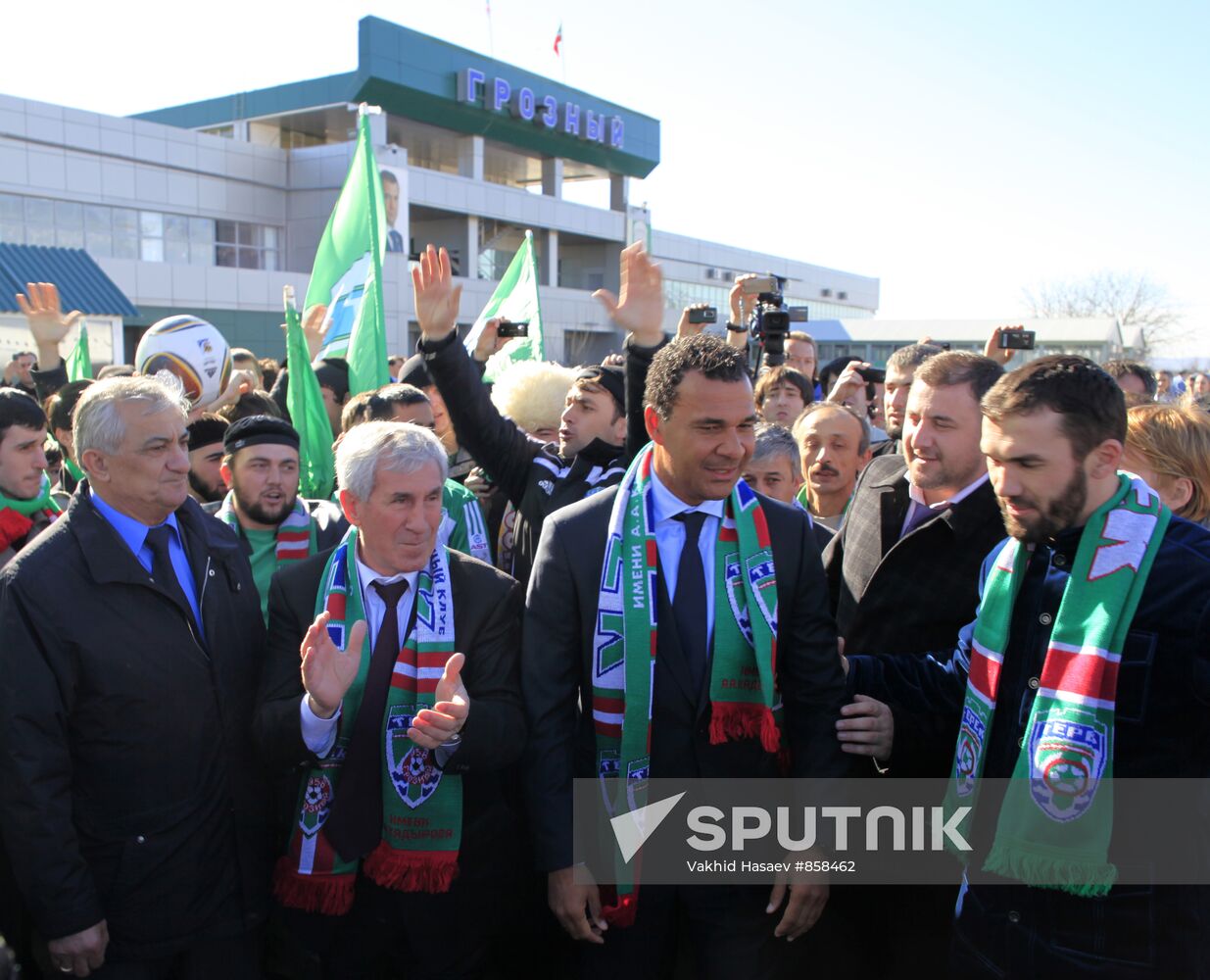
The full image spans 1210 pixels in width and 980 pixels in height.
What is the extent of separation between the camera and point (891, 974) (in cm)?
319

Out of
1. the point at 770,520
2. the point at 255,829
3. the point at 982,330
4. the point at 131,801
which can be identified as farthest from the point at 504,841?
the point at 982,330

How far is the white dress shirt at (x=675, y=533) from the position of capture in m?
2.68

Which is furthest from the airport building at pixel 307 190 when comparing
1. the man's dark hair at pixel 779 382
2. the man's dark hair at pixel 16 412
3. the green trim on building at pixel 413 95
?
the man's dark hair at pixel 779 382

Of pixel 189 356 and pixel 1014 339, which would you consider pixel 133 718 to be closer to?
pixel 189 356

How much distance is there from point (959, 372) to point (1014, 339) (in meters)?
2.39

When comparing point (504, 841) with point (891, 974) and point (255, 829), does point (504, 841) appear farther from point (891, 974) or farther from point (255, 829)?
point (891, 974)

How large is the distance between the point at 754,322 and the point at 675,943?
487cm

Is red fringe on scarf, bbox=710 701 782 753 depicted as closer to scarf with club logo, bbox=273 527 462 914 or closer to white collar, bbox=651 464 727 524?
white collar, bbox=651 464 727 524

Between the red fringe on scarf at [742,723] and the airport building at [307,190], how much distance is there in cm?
2264

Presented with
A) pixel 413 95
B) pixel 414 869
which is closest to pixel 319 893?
pixel 414 869

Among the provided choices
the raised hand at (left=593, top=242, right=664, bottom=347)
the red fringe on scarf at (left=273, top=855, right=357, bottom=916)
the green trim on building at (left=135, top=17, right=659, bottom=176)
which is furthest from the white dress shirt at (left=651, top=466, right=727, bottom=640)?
the green trim on building at (left=135, top=17, right=659, bottom=176)

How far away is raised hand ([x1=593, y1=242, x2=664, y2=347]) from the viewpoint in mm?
3529

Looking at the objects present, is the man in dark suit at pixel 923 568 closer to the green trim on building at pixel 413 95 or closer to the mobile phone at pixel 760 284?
the mobile phone at pixel 760 284

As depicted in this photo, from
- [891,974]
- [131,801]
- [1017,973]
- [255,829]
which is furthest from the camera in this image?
[891,974]
